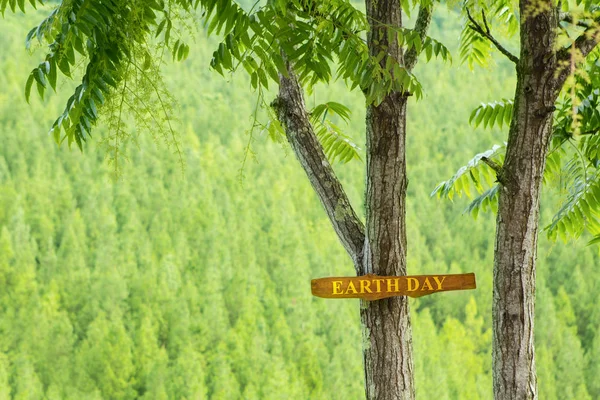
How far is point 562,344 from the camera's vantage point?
1811 cm

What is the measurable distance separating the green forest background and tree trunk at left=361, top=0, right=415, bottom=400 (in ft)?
41.4

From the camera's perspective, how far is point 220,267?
18.3 metres

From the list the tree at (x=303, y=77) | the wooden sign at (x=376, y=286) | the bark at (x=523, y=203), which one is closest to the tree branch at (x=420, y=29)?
the tree at (x=303, y=77)

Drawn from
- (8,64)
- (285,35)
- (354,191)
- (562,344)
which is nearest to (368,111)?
(285,35)

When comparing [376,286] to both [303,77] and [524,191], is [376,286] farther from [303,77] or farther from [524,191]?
[303,77]

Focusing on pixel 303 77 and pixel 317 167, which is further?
pixel 317 167

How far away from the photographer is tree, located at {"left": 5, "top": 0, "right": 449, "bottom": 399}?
1.89 m

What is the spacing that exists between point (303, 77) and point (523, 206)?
2.85ft

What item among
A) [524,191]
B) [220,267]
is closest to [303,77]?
[524,191]

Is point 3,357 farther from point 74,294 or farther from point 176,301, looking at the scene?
point 176,301

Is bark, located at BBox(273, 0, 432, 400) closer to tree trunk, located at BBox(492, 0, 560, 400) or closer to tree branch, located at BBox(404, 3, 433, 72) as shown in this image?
tree branch, located at BBox(404, 3, 433, 72)

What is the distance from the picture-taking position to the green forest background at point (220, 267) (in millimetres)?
15984

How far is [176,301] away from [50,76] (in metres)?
15.7

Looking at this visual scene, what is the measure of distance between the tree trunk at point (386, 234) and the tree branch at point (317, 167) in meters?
0.13
